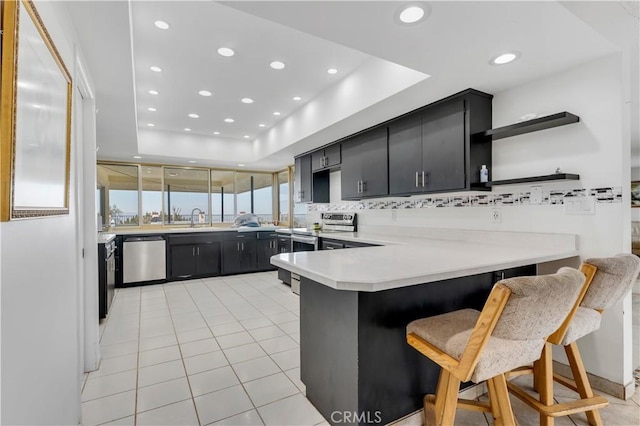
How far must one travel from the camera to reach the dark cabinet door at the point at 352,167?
3.99 m

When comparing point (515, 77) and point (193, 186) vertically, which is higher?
point (515, 77)

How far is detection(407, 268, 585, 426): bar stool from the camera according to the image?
1.12 metres

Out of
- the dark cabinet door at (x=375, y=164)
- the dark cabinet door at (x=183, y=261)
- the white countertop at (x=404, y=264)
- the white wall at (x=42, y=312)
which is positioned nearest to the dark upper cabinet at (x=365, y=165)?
the dark cabinet door at (x=375, y=164)

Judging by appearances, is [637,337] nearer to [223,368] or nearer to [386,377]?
[386,377]

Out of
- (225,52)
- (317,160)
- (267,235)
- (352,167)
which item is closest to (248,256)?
(267,235)

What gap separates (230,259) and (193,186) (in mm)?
1837

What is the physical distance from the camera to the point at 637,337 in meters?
2.86

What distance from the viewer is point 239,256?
233 inches

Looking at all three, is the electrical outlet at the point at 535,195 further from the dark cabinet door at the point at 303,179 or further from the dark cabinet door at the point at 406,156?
the dark cabinet door at the point at 303,179

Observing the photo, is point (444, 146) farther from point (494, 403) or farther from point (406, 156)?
point (494, 403)

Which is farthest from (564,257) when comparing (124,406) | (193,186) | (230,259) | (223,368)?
(193,186)

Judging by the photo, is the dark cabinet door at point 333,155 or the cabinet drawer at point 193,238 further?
the cabinet drawer at point 193,238

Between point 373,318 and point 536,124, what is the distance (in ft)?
6.18

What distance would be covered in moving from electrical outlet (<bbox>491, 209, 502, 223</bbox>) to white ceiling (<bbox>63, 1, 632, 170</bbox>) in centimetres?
103
